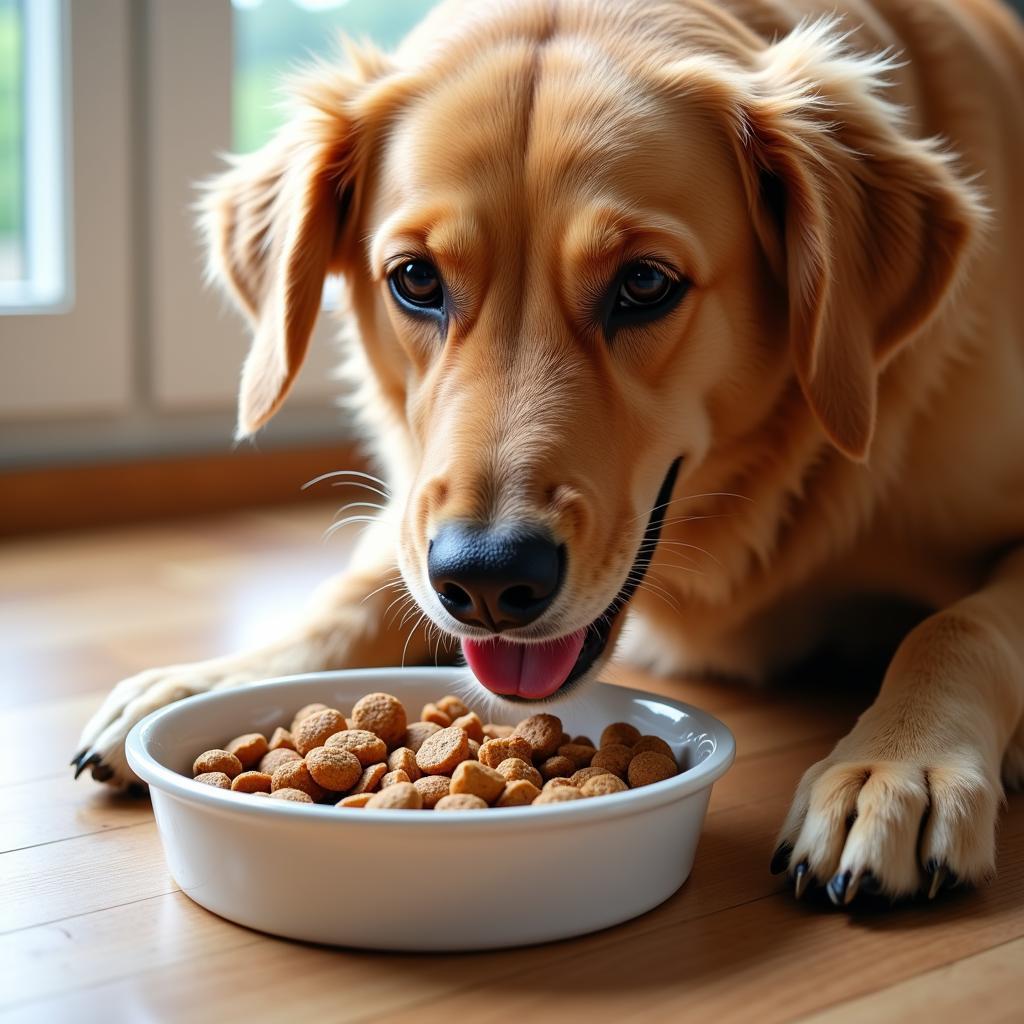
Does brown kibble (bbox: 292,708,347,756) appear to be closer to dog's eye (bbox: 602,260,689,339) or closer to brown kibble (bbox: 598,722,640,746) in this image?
brown kibble (bbox: 598,722,640,746)

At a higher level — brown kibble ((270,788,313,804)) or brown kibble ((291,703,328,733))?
brown kibble ((270,788,313,804))

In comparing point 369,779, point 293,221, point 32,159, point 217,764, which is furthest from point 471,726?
point 32,159

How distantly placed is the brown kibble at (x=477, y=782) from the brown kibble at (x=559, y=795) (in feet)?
0.15

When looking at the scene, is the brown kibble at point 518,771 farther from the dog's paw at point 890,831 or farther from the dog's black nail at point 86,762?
the dog's black nail at point 86,762

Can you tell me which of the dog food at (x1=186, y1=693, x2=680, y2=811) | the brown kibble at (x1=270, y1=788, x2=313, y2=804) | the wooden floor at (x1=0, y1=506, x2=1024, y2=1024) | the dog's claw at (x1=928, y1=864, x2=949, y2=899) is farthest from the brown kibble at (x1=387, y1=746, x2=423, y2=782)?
the dog's claw at (x1=928, y1=864, x2=949, y2=899)

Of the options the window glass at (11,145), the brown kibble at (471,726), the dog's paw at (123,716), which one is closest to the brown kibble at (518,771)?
the brown kibble at (471,726)

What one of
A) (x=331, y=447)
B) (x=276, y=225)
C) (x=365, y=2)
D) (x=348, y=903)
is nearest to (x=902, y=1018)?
(x=348, y=903)

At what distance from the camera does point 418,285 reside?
162cm

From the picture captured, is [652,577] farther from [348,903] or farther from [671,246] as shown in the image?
[348,903]

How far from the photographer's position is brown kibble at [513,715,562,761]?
1427mm

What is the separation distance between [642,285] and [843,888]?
2.20ft

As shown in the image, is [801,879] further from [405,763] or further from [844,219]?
[844,219]

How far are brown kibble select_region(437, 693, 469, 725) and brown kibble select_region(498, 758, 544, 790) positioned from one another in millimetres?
178

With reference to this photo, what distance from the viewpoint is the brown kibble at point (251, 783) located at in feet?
4.33
